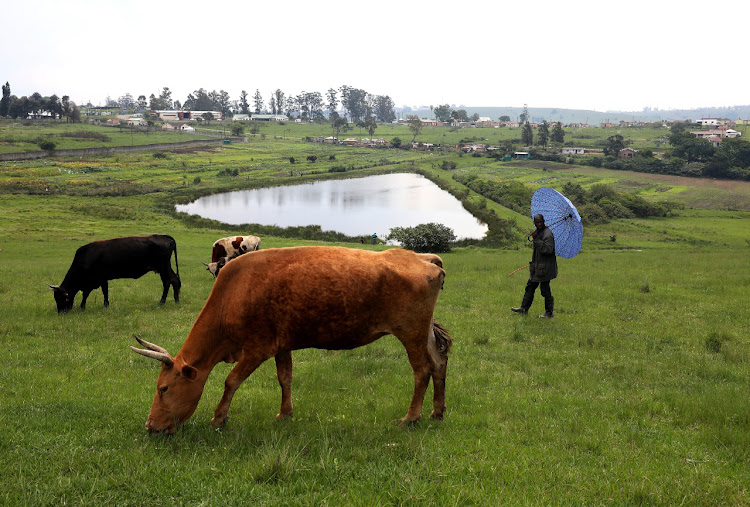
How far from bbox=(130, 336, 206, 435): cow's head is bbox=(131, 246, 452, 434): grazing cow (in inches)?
0.4

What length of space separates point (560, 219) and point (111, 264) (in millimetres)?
11623

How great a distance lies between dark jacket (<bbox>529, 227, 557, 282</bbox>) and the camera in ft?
39.5

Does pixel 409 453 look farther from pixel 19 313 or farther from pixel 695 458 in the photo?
pixel 19 313

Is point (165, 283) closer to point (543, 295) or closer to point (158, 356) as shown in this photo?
point (158, 356)

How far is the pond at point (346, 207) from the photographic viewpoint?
180 ft

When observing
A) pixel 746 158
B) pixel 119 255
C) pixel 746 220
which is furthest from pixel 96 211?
pixel 746 158

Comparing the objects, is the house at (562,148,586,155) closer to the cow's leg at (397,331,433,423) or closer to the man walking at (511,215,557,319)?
the man walking at (511,215,557,319)

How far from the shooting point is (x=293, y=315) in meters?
5.95

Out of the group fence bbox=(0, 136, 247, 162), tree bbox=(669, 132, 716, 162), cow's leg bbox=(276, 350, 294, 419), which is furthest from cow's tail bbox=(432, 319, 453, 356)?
tree bbox=(669, 132, 716, 162)

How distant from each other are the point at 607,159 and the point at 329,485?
4464 inches

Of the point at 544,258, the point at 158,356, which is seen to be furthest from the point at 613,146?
the point at 158,356

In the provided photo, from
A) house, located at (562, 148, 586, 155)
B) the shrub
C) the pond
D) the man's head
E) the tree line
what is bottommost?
the pond

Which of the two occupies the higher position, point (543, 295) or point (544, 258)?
point (544, 258)

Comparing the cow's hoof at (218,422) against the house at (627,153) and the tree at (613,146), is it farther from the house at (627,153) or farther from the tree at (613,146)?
the tree at (613,146)
